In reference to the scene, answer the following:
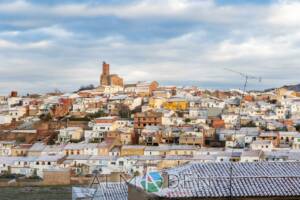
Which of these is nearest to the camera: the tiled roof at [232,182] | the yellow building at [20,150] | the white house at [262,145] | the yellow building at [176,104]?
the tiled roof at [232,182]

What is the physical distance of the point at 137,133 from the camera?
4991 centimetres

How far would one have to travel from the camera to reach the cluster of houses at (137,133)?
1517 inches

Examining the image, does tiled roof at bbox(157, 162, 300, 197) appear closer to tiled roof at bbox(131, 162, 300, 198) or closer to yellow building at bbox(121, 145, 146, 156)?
tiled roof at bbox(131, 162, 300, 198)

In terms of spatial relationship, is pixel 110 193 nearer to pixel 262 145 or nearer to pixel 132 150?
pixel 132 150

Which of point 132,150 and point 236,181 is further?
point 132,150

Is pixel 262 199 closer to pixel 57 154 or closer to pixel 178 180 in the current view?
pixel 178 180

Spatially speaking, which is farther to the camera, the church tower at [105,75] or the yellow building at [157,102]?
the church tower at [105,75]

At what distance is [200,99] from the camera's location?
6750 centimetres

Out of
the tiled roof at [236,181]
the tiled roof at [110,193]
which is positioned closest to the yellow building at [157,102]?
the tiled roof at [110,193]

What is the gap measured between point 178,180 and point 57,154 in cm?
3705

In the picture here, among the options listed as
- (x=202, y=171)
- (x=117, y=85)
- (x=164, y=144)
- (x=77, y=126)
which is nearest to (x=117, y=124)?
(x=77, y=126)

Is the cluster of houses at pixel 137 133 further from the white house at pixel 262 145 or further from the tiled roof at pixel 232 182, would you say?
the tiled roof at pixel 232 182

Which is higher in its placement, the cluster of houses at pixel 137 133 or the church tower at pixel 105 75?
the church tower at pixel 105 75

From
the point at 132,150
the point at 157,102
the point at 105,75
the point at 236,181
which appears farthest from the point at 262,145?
the point at 105,75
